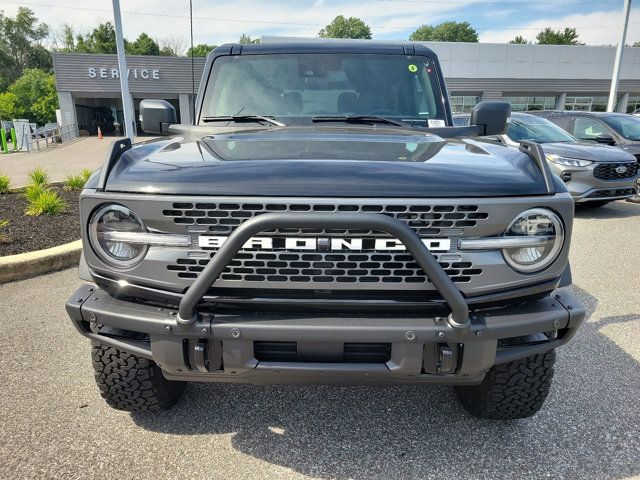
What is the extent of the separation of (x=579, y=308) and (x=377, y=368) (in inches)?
34.4

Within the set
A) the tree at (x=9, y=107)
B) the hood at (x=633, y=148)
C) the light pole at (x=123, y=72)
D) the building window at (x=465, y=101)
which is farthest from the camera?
the tree at (x=9, y=107)

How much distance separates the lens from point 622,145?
31.0ft

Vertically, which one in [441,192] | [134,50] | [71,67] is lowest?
[441,192]

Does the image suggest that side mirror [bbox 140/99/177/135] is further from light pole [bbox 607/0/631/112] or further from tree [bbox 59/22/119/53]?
tree [bbox 59/22/119/53]

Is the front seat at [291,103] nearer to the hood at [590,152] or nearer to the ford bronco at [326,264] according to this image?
the ford bronco at [326,264]

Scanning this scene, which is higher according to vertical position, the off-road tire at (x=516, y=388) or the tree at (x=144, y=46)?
the tree at (x=144, y=46)

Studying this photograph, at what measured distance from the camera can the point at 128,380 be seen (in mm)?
2283

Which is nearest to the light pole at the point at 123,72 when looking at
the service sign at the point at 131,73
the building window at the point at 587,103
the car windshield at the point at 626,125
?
the car windshield at the point at 626,125

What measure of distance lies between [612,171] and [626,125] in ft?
10.4

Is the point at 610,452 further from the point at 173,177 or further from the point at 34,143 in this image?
the point at 34,143

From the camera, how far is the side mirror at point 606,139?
9.76 meters

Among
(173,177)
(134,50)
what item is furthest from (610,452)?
(134,50)

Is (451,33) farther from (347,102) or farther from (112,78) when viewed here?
(347,102)

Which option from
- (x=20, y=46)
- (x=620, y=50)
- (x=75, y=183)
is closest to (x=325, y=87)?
(x=75, y=183)
